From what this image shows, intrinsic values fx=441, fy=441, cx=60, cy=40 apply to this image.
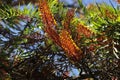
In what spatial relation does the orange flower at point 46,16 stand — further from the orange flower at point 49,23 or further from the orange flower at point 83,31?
the orange flower at point 83,31

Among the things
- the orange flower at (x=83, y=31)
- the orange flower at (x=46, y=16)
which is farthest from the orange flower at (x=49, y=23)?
the orange flower at (x=83, y=31)

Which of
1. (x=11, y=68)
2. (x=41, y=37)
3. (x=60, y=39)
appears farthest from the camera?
(x=41, y=37)

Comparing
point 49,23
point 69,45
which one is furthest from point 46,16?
point 69,45

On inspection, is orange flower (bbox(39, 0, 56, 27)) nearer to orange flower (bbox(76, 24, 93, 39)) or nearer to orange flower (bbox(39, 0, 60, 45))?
orange flower (bbox(39, 0, 60, 45))

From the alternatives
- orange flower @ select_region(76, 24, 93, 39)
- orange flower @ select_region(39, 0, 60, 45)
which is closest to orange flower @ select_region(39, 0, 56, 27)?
orange flower @ select_region(39, 0, 60, 45)

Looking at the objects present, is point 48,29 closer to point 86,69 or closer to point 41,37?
point 86,69

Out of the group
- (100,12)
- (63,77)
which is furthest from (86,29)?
(63,77)
